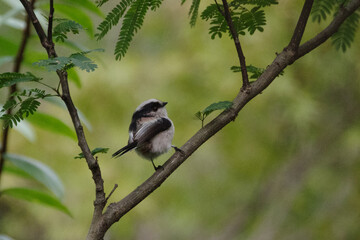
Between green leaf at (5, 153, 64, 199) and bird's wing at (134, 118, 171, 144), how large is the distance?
0.43 m

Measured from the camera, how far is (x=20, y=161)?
6.32 ft

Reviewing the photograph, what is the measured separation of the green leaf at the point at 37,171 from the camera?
1.91 meters

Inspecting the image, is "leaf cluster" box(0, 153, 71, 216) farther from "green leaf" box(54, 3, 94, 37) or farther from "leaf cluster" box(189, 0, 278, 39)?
"leaf cluster" box(189, 0, 278, 39)

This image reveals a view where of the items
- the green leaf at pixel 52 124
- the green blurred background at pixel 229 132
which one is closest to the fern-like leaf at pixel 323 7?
the green leaf at pixel 52 124

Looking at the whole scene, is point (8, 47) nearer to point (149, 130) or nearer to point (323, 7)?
point (149, 130)

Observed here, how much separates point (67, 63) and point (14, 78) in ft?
0.67

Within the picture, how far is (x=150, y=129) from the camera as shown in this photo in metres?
2.30

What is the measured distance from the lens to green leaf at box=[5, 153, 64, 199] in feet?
6.27

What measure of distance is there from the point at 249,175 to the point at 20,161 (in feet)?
15.2

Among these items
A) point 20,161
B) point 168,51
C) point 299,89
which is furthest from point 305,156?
point 20,161

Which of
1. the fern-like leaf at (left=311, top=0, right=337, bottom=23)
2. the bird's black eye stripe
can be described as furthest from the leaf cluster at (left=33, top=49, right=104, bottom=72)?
the bird's black eye stripe

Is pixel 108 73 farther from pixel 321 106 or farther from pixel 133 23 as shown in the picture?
pixel 133 23

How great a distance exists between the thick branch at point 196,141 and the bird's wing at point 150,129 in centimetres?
85

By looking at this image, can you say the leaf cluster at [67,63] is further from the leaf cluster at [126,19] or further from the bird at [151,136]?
the bird at [151,136]
